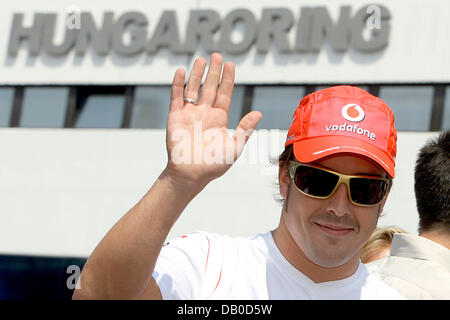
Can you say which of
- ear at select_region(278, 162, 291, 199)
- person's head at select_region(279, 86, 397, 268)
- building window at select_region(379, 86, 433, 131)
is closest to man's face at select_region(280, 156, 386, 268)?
person's head at select_region(279, 86, 397, 268)

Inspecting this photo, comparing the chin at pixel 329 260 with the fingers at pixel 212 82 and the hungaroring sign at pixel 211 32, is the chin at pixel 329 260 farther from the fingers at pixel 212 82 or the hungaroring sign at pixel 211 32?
the hungaroring sign at pixel 211 32

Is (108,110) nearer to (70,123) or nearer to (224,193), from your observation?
(70,123)

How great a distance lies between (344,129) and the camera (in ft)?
5.74

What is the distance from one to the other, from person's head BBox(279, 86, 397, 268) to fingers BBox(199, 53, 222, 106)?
1.31 feet

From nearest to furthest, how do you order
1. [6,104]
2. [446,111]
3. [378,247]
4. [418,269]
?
[418,269], [378,247], [446,111], [6,104]

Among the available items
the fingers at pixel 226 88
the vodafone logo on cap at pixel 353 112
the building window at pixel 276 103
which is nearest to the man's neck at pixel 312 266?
the vodafone logo on cap at pixel 353 112

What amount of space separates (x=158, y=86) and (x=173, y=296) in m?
8.30

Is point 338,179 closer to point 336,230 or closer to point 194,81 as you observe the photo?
point 336,230

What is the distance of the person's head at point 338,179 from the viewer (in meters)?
1.70

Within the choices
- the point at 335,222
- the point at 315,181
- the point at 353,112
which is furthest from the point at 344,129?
the point at 335,222

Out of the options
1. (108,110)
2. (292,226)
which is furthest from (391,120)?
(108,110)

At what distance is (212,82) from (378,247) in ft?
6.66

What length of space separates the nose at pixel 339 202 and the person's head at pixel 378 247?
1.53m

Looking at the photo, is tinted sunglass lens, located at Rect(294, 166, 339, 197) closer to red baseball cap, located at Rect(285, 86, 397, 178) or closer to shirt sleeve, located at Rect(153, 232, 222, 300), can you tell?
red baseball cap, located at Rect(285, 86, 397, 178)
